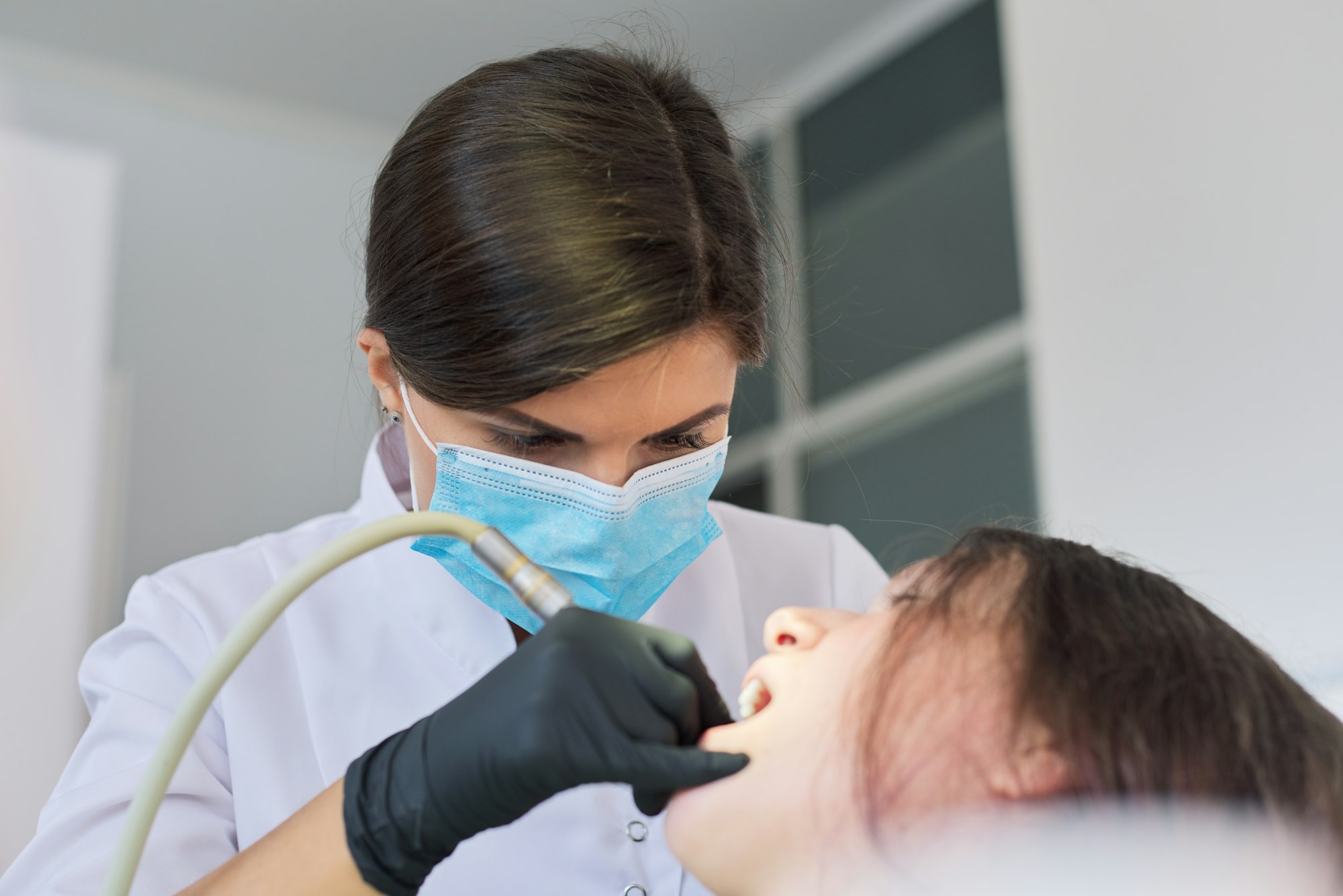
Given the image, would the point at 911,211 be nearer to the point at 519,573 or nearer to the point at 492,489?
the point at 492,489

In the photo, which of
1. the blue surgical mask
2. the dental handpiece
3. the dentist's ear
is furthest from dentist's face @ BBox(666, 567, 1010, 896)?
the dentist's ear

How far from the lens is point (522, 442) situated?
135 centimetres

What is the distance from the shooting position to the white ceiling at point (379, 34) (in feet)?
12.0

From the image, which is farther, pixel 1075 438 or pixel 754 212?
pixel 1075 438

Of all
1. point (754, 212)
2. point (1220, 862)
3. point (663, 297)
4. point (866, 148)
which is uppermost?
point (866, 148)

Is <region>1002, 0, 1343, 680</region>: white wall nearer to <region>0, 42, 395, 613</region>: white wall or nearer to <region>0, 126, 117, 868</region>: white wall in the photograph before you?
<region>0, 126, 117, 868</region>: white wall

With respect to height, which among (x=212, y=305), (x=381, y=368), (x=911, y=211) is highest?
(x=911, y=211)

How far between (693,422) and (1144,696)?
593mm

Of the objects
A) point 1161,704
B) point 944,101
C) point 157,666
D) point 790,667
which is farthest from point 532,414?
point 944,101

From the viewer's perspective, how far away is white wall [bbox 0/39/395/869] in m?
3.75

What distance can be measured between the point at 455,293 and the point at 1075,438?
172 centimetres

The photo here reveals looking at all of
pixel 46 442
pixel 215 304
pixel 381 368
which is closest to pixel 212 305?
pixel 215 304

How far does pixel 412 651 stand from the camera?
151 cm

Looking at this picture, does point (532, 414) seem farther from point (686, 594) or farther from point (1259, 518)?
point (1259, 518)
